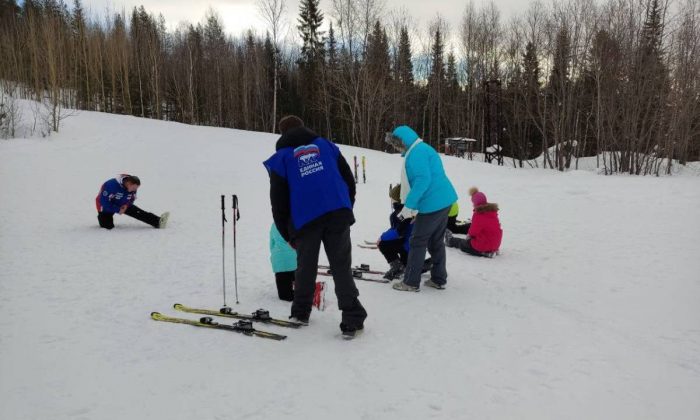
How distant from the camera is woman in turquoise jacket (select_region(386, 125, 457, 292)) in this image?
15.8 feet

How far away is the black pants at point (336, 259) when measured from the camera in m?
3.74

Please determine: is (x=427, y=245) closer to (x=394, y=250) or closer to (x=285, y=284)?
(x=394, y=250)

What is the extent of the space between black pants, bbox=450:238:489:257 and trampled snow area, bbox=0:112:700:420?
0.47ft

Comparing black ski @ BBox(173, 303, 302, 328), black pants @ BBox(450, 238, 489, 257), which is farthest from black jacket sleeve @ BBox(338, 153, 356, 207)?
black pants @ BBox(450, 238, 489, 257)

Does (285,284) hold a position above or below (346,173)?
below

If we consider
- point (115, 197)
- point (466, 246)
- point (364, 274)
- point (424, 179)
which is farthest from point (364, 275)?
point (115, 197)

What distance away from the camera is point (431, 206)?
4.95 m

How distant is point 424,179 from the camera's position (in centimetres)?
478

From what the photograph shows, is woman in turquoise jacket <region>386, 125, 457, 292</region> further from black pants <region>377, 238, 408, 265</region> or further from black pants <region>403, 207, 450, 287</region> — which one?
black pants <region>377, 238, 408, 265</region>

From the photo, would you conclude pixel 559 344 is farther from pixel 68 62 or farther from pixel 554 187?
pixel 68 62

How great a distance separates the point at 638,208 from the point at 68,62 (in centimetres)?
3585

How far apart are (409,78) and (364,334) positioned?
42216 mm

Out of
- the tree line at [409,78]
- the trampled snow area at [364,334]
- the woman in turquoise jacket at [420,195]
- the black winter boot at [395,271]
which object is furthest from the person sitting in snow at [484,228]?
the tree line at [409,78]

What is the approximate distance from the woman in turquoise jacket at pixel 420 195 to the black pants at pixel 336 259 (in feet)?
4.36
